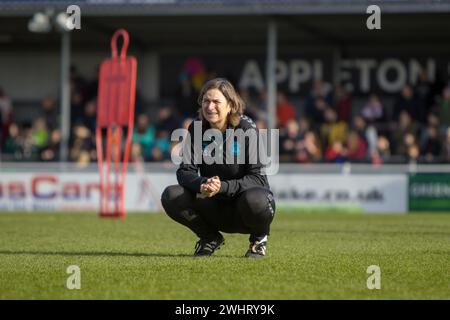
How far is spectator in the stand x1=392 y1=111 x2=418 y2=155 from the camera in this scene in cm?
2364

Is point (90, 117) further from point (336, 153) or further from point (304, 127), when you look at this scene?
point (336, 153)

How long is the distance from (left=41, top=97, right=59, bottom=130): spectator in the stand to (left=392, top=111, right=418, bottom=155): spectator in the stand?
33.3 feet

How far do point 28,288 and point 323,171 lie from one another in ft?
48.5

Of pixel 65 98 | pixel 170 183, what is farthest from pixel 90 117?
pixel 170 183

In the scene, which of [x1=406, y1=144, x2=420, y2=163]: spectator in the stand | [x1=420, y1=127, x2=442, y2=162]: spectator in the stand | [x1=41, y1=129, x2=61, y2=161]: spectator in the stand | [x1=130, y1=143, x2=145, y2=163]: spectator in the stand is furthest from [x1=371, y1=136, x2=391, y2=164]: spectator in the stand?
[x1=41, y1=129, x2=61, y2=161]: spectator in the stand

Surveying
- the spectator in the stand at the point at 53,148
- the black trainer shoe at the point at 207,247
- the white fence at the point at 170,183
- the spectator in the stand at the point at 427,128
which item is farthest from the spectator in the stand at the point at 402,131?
the black trainer shoe at the point at 207,247

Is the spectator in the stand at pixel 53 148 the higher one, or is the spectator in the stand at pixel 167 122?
the spectator in the stand at pixel 167 122

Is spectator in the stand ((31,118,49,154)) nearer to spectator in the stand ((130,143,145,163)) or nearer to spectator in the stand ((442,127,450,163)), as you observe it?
spectator in the stand ((130,143,145,163))

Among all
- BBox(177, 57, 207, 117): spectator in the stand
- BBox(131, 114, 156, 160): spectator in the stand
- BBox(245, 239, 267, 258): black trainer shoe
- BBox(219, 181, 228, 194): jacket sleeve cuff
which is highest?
BBox(177, 57, 207, 117): spectator in the stand

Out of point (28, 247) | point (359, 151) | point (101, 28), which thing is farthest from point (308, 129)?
point (28, 247)

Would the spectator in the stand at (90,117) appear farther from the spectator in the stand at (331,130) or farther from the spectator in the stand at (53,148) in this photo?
the spectator in the stand at (331,130)

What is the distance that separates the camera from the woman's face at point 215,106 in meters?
9.14

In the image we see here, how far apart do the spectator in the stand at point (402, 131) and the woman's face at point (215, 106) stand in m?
14.8

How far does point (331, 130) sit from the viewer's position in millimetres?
24172
